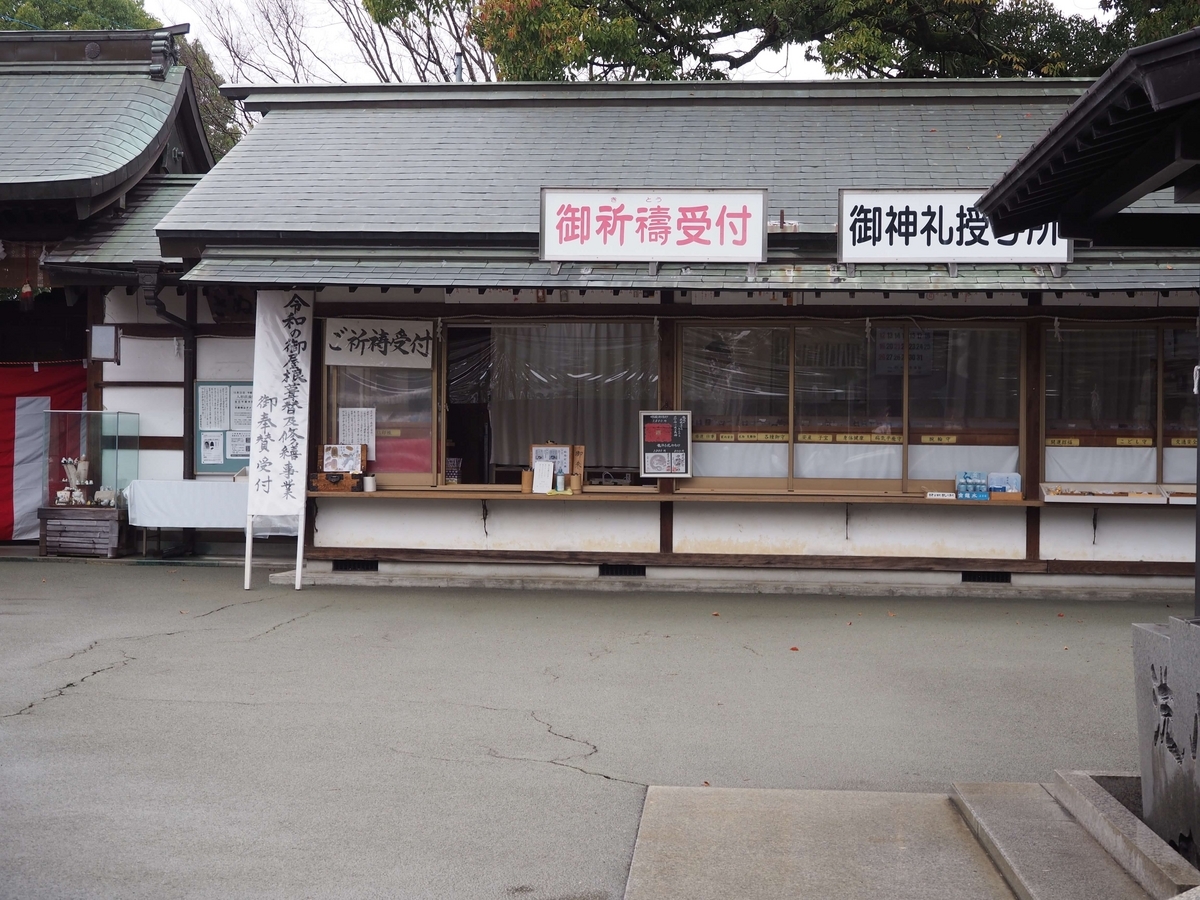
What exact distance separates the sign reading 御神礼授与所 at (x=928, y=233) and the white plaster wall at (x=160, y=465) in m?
8.50

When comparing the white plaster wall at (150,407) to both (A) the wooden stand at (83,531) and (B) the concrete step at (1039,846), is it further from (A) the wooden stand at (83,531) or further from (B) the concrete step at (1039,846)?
(B) the concrete step at (1039,846)

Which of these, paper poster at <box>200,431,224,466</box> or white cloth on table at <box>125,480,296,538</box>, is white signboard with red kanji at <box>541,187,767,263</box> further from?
paper poster at <box>200,431,224,466</box>

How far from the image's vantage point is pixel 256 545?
13.4 metres

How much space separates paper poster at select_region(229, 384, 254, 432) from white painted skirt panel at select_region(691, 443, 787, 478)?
18.4 ft

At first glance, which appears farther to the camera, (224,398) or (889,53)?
(889,53)

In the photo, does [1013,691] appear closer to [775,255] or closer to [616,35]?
[775,255]

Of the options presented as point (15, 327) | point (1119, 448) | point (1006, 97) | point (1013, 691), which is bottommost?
point (1013, 691)

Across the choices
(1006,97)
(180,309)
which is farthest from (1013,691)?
(180,309)

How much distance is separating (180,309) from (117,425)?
5.32 feet

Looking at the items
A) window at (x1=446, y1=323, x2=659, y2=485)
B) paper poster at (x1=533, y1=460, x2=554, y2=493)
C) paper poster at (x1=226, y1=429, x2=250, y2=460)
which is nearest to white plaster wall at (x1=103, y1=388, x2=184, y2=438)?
paper poster at (x1=226, y1=429, x2=250, y2=460)

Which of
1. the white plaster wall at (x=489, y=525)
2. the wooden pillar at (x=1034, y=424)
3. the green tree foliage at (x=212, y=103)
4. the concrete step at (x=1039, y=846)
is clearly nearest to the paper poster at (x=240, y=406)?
the white plaster wall at (x=489, y=525)

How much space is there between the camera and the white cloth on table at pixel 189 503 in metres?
12.6

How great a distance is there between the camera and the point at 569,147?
12.6m

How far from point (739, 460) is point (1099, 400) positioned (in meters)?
3.82
